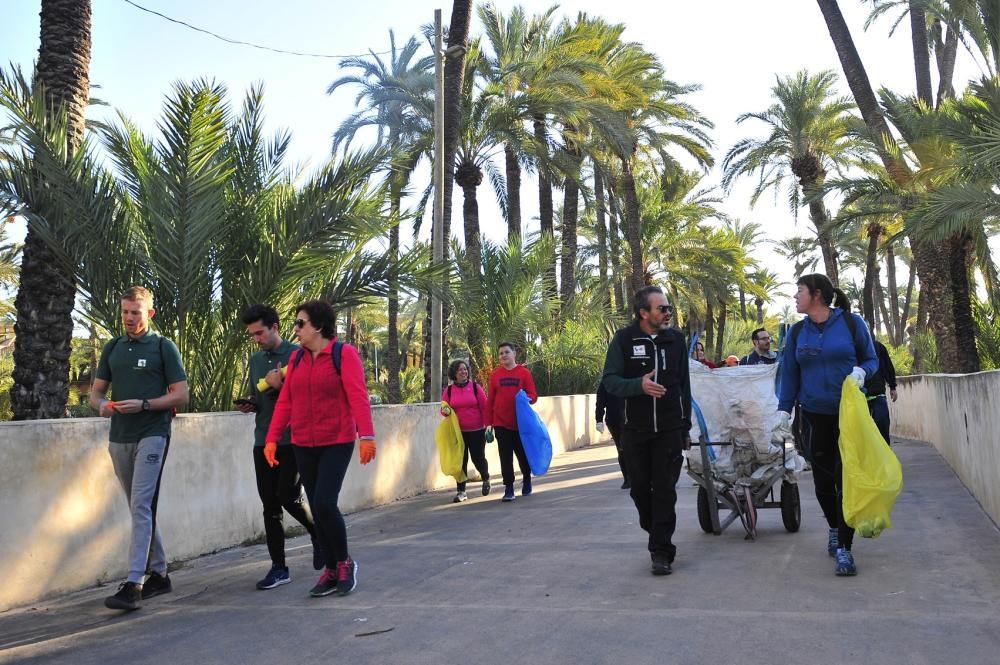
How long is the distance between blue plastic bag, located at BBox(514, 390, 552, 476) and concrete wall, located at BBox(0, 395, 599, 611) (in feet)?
6.15

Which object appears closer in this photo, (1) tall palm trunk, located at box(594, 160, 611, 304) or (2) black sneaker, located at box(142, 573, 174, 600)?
(2) black sneaker, located at box(142, 573, 174, 600)

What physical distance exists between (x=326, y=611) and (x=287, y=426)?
4.00ft

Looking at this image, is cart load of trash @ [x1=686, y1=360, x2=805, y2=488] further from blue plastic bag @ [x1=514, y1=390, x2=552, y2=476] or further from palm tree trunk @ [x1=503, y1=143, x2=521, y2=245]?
palm tree trunk @ [x1=503, y1=143, x2=521, y2=245]

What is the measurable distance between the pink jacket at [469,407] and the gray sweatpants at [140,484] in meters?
6.20

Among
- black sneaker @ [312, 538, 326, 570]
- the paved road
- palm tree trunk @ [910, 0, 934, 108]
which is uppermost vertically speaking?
palm tree trunk @ [910, 0, 934, 108]

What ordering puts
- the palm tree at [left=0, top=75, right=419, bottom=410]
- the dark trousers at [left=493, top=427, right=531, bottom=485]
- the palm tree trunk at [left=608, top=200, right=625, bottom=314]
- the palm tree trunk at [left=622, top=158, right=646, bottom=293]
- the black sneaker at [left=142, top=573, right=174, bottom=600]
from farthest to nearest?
the palm tree trunk at [left=608, top=200, right=625, bottom=314] → the palm tree trunk at [left=622, top=158, right=646, bottom=293] → the dark trousers at [left=493, top=427, right=531, bottom=485] → the palm tree at [left=0, top=75, right=419, bottom=410] → the black sneaker at [left=142, top=573, right=174, bottom=600]

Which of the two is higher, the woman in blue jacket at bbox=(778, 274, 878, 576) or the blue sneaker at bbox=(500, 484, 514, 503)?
the woman in blue jacket at bbox=(778, 274, 878, 576)

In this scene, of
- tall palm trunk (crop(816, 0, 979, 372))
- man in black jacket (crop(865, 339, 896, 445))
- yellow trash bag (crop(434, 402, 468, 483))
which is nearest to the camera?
man in black jacket (crop(865, 339, 896, 445))

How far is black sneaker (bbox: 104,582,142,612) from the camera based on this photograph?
20.0ft

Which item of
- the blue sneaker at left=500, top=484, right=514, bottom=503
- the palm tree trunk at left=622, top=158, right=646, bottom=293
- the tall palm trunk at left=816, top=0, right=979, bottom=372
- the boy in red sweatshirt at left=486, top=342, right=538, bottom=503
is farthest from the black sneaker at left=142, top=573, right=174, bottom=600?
the palm tree trunk at left=622, top=158, right=646, bottom=293

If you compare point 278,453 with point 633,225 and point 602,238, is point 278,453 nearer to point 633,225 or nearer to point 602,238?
point 633,225

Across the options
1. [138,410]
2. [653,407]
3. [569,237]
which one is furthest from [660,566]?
[569,237]

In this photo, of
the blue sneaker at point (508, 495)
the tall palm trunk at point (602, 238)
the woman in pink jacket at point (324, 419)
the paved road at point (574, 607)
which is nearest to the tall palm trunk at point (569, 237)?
the tall palm trunk at point (602, 238)

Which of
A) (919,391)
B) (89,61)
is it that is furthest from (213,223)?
(919,391)
